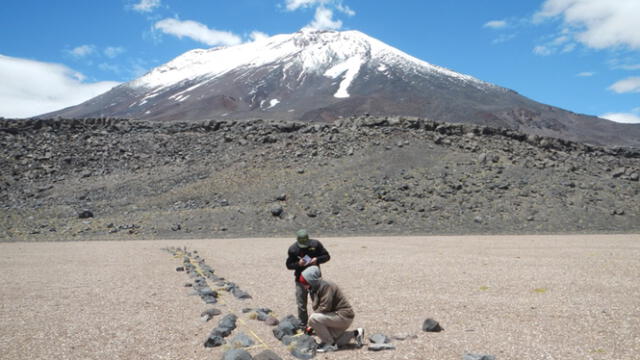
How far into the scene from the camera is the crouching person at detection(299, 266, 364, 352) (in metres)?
6.61

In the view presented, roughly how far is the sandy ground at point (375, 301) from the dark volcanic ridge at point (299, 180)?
7987mm

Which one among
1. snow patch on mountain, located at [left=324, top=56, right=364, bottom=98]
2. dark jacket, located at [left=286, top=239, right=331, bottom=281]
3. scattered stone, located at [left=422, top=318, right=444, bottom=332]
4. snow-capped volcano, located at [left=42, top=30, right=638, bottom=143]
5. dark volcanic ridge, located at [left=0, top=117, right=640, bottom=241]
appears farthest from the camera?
snow patch on mountain, located at [left=324, top=56, right=364, bottom=98]

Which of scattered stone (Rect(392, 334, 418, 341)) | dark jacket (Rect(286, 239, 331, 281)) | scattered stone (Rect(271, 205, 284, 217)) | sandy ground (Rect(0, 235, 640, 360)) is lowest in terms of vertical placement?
sandy ground (Rect(0, 235, 640, 360))

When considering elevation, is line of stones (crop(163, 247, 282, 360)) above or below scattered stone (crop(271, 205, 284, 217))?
below

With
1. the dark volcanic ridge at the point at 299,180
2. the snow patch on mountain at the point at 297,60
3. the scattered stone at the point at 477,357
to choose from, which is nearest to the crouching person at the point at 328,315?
the scattered stone at the point at 477,357

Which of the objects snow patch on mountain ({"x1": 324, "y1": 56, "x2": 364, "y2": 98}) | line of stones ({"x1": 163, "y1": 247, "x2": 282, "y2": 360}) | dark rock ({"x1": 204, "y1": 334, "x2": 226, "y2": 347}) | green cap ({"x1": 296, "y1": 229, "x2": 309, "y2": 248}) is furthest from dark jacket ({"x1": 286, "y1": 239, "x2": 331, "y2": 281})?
snow patch on mountain ({"x1": 324, "y1": 56, "x2": 364, "y2": 98})

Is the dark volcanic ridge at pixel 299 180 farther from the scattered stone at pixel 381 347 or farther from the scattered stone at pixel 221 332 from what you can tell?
the scattered stone at pixel 381 347

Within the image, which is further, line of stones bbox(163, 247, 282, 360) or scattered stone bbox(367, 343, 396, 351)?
scattered stone bbox(367, 343, 396, 351)

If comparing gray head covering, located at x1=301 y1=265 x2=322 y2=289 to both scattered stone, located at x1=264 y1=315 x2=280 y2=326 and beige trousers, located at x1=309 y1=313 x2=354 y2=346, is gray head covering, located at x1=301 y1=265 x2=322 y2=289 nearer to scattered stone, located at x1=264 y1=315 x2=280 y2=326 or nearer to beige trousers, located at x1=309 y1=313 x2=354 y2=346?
beige trousers, located at x1=309 y1=313 x2=354 y2=346

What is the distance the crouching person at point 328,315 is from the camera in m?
6.61

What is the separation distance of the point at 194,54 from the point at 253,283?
17513cm

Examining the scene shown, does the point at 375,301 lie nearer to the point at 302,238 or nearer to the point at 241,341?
the point at 302,238

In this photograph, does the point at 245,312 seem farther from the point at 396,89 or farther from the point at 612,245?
the point at 396,89

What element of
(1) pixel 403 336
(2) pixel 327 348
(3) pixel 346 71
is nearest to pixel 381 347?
(1) pixel 403 336
